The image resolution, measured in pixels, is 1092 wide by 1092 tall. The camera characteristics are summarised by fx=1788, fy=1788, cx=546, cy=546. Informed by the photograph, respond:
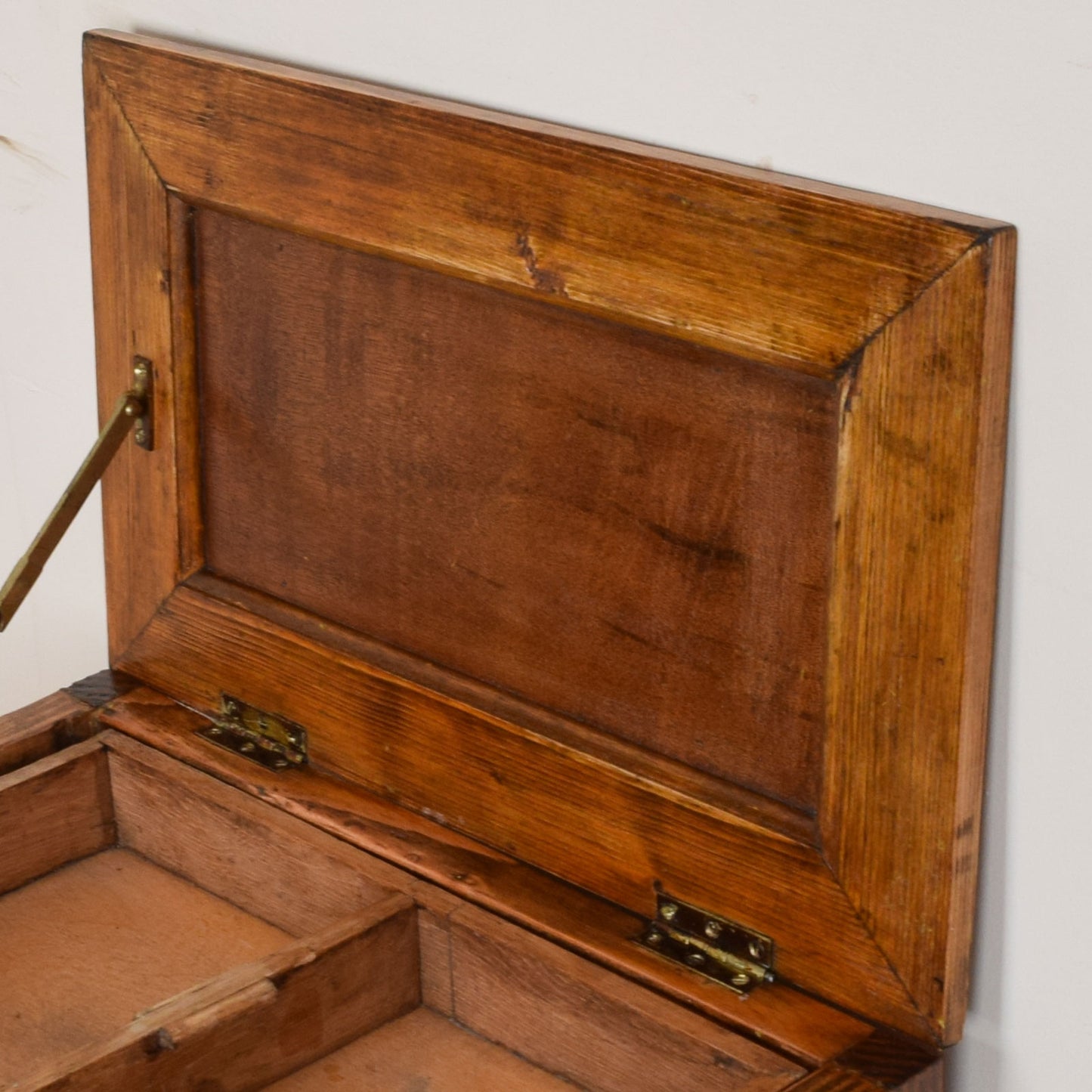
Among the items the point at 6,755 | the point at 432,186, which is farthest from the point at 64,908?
the point at 432,186

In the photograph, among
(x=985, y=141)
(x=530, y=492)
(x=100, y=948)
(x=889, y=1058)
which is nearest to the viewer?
(x=985, y=141)

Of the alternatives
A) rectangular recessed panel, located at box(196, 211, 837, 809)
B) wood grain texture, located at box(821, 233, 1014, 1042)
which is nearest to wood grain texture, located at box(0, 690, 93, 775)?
rectangular recessed panel, located at box(196, 211, 837, 809)

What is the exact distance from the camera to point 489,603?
1113 millimetres

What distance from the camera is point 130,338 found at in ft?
4.12

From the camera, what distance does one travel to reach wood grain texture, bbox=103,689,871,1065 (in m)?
0.98

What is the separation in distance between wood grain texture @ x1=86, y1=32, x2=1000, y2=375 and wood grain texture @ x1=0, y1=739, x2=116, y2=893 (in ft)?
1.36

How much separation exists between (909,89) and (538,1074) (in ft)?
2.00

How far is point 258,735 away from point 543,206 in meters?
0.48

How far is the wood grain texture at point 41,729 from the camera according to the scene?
4.16 feet

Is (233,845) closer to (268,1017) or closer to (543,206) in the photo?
(268,1017)

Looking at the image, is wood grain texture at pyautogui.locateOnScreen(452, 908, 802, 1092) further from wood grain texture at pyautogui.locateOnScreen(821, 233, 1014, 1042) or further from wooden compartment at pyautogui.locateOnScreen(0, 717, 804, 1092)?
wood grain texture at pyautogui.locateOnScreen(821, 233, 1014, 1042)

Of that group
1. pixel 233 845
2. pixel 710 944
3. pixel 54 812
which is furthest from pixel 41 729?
pixel 710 944

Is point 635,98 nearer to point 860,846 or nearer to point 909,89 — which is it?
point 909,89

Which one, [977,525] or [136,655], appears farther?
[136,655]
